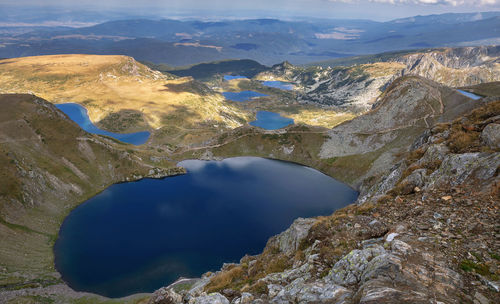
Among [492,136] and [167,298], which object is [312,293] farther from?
[492,136]

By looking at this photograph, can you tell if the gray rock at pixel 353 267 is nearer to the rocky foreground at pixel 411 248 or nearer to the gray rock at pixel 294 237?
the rocky foreground at pixel 411 248

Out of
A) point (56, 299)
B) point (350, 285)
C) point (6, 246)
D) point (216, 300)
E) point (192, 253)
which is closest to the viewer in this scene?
point (350, 285)

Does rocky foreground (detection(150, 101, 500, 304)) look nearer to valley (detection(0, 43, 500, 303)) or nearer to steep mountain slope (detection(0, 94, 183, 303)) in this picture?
valley (detection(0, 43, 500, 303))

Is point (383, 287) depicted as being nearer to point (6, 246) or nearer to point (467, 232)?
point (467, 232)

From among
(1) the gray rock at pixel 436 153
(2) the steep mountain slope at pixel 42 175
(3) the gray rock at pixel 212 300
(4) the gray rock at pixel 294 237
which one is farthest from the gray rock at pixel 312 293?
(2) the steep mountain slope at pixel 42 175

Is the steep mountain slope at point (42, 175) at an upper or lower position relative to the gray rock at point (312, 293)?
lower

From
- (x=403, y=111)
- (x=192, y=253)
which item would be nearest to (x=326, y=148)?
(x=403, y=111)

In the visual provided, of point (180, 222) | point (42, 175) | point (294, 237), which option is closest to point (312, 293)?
point (294, 237)
